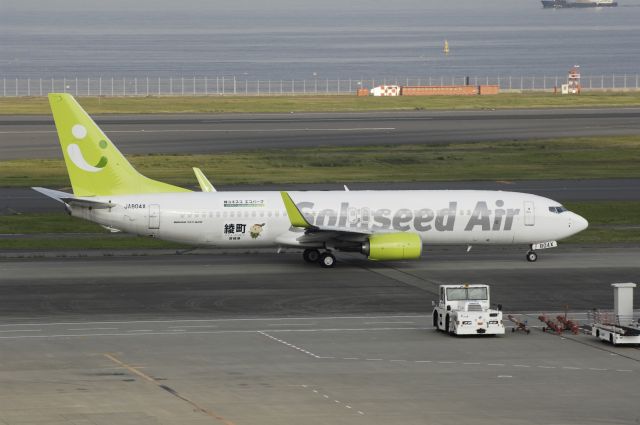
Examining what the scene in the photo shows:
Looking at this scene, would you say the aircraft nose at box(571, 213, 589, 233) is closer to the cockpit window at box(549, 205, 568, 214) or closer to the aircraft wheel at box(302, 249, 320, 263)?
the cockpit window at box(549, 205, 568, 214)

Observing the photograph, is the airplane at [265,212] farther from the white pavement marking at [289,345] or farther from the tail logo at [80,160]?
the white pavement marking at [289,345]

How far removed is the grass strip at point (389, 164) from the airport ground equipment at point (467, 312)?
180 feet

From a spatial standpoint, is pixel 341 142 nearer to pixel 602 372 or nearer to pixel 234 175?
pixel 234 175

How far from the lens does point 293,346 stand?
5288 centimetres

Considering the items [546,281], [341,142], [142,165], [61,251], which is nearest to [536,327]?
[546,281]

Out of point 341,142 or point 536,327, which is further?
point 341,142

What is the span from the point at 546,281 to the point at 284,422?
3250 cm

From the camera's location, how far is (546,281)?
69.6m

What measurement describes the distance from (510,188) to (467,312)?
52179mm

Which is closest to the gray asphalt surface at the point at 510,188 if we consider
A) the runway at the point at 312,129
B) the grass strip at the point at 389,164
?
the grass strip at the point at 389,164

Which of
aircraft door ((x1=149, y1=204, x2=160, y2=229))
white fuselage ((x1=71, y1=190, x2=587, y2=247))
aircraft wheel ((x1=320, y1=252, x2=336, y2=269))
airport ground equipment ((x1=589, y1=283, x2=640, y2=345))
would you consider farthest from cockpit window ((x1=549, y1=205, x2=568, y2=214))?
aircraft door ((x1=149, y1=204, x2=160, y2=229))

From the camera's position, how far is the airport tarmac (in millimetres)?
41906

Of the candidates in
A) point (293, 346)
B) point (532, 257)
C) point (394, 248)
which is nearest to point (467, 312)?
point (293, 346)

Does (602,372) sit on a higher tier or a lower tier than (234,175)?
lower
